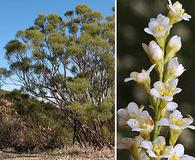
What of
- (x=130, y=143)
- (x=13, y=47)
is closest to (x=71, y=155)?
(x=13, y=47)

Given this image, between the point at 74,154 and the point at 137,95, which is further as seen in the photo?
the point at 74,154

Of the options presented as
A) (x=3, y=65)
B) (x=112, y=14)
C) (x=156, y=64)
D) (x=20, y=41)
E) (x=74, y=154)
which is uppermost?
(x=112, y=14)

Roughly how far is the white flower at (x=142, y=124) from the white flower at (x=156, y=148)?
0.07 ft

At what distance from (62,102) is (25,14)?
52 centimetres

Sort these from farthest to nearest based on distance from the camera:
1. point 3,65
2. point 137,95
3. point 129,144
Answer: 1. point 3,65
2. point 137,95
3. point 129,144

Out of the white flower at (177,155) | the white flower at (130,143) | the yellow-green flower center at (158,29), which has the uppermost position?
the yellow-green flower center at (158,29)

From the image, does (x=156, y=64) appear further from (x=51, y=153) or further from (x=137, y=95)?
(x=51, y=153)

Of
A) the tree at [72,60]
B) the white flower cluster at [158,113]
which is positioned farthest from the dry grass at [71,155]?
the white flower cluster at [158,113]

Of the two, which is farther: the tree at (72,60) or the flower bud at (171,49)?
the tree at (72,60)

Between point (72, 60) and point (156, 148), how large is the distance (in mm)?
1545

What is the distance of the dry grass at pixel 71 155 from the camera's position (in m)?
2.11

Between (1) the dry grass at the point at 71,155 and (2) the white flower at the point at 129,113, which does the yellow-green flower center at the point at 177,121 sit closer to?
(2) the white flower at the point at 129,113

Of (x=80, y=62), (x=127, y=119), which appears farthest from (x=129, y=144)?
(x=80, y=62)

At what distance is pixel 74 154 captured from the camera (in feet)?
7.03
